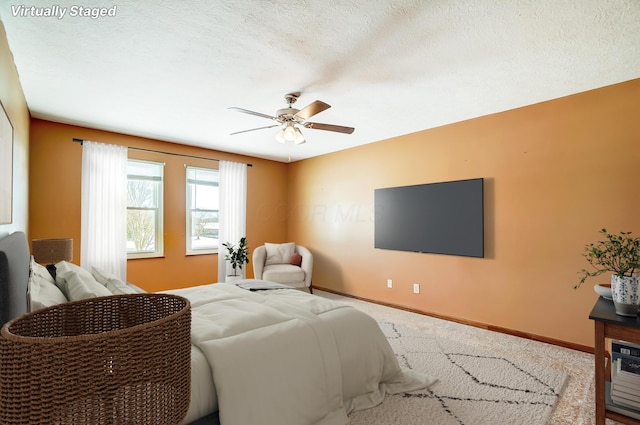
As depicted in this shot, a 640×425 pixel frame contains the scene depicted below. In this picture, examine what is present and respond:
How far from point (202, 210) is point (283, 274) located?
1770mm

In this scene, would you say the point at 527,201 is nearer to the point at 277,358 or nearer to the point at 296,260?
the point at 277,358

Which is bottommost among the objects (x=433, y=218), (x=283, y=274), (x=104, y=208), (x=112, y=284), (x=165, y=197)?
(x=283, y=274)

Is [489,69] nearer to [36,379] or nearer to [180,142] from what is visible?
[36,379]

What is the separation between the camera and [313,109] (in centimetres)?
267

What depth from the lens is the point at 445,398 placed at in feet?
7.18

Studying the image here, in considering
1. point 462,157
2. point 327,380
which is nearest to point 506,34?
point 462,157

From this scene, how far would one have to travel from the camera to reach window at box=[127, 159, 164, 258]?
15.1ft

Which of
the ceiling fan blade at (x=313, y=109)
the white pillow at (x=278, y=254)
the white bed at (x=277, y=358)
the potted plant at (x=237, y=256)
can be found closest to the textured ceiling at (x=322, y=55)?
the ceiling fan blade at (x=313, y=109)

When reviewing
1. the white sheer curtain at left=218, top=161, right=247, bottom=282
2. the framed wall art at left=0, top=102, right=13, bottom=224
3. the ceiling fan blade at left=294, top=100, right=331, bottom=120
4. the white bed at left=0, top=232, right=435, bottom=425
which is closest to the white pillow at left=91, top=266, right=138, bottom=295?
the white bed at left=0, top=232, right=435, bottom=425

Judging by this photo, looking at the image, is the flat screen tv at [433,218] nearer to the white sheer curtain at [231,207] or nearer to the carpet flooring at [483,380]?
the carpet flooring at [483,380]

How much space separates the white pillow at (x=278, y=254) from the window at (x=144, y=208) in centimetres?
165

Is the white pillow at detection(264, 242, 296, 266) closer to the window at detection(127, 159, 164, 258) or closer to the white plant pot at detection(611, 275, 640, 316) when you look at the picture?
the window at detection(127, 159, 164, 258)

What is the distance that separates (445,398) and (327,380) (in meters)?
0.94

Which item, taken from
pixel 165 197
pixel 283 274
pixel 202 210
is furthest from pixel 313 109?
pixel 202 210
